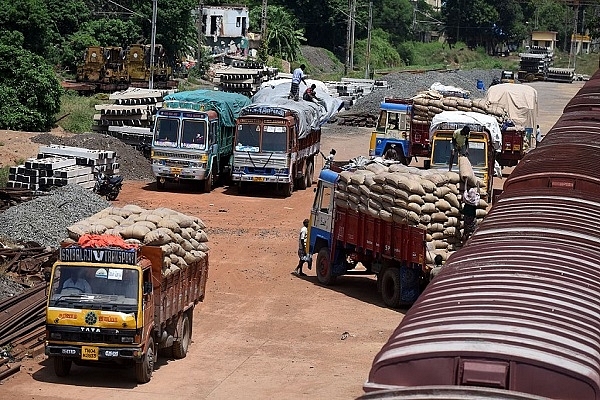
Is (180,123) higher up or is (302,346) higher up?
(180,123)

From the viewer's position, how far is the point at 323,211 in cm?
2280

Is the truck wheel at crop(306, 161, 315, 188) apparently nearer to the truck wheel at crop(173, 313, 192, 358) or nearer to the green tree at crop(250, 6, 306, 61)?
the truck wheel at crop(173, 313, 192, 358)

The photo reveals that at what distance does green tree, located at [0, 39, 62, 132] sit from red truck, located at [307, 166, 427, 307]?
21781 mm

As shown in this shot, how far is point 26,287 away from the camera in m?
20.4

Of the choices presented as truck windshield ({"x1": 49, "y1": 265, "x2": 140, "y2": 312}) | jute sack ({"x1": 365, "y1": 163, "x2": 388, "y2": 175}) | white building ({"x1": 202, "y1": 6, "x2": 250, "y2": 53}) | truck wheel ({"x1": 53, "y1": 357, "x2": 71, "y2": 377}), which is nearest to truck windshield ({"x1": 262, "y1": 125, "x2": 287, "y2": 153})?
jute sack ({"x1": 365, "y1": 163, "x2": 388, "y2": 175})

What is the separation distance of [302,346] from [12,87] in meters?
27.3

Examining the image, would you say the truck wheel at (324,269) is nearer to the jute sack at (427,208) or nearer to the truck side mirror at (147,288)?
the jute sack at (427,208)

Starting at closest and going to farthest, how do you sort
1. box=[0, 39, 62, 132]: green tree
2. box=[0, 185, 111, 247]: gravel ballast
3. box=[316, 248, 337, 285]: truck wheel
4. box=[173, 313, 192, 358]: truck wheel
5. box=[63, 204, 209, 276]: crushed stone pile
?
box=[63, 204, 209, 276]: crushed stone pile → box=[173, 313, 192, 358]: truck wheel → box=[316, 248, 337, 285]: truck wheel → box=[0, 185, 111, 247]: gravel ballast → box=[0, 39, 62, 132]: green tree

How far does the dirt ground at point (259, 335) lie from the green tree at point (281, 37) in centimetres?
5485

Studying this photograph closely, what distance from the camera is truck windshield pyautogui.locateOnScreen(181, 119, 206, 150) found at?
32781 millimetres

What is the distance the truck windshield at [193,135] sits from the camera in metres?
32.8

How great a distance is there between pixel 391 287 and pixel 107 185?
12.3 meters

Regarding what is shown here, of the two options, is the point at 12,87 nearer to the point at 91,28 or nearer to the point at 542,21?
the point at 91,28

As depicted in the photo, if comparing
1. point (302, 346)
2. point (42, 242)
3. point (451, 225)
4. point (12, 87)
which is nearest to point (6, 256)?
point (42, 242)
